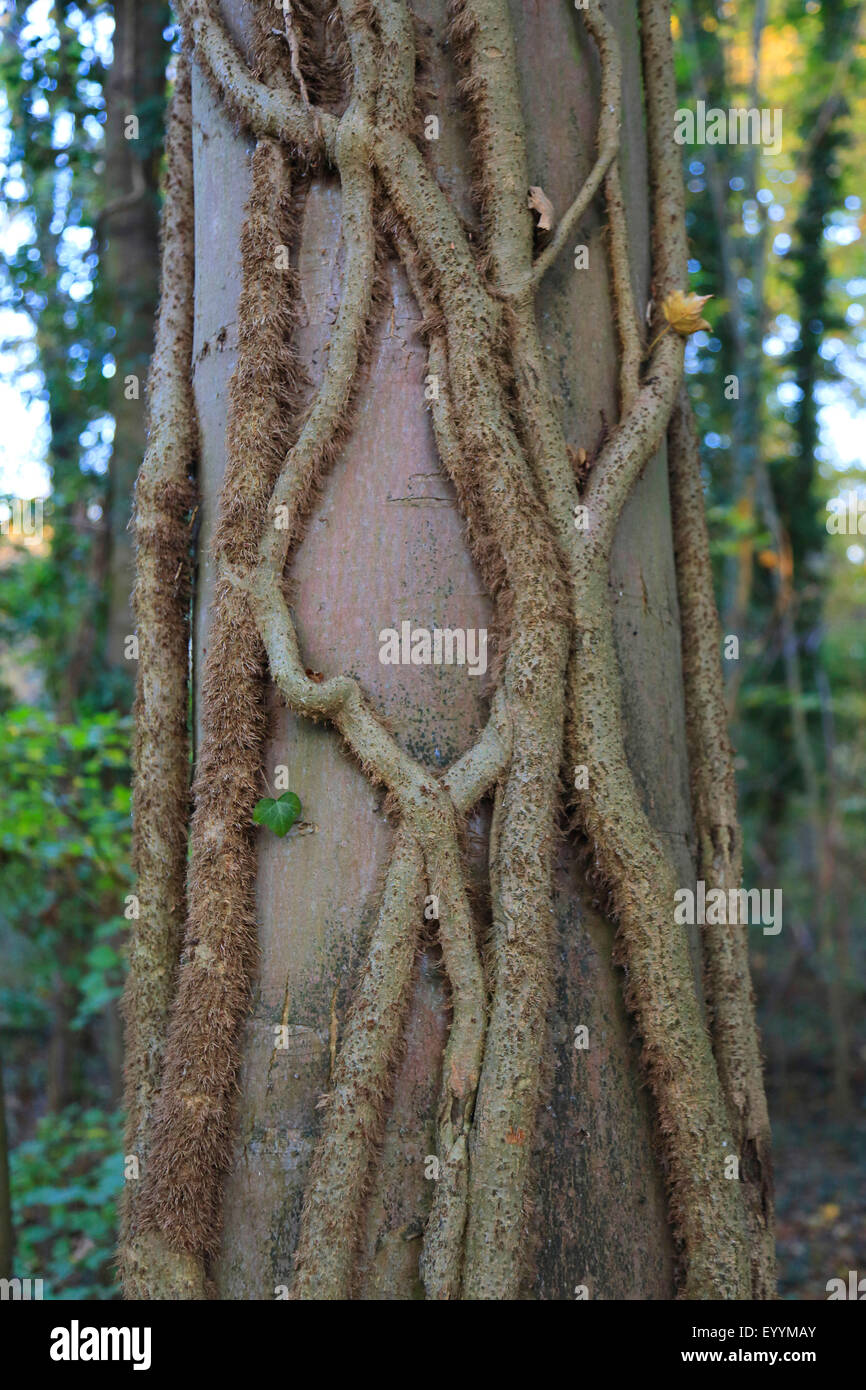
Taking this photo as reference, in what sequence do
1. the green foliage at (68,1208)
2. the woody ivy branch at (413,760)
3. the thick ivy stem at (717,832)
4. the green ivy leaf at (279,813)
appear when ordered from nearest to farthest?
the woody ivy branch at (413,760) → the green ivy leaf at (279,813) → the thick ivy stem at (717,832) → the green foliage at (68,1208)

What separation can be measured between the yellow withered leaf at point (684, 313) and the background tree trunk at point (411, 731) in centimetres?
10

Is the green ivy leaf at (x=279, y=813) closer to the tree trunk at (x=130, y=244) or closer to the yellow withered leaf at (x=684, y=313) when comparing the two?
the yellow withered leaf at (x=684, y=313)

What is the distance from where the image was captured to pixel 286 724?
72.0 inches

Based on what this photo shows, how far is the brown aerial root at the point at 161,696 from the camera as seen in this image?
197 cm

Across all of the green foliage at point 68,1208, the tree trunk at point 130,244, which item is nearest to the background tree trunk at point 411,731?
the green foliage at point 68,1208

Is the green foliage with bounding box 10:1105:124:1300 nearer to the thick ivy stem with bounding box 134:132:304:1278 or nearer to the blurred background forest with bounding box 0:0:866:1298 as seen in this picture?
the blurred background forest with bounding box 0:0:866:1298

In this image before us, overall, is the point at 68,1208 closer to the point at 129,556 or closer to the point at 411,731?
the point at 129,556

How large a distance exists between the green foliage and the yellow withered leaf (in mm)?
3758

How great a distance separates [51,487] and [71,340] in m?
1.05

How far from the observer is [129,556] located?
6.08m

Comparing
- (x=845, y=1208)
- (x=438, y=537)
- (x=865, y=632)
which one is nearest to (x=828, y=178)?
(x=865, y=632)

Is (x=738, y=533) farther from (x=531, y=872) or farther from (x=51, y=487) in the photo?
(x=531, y=872)

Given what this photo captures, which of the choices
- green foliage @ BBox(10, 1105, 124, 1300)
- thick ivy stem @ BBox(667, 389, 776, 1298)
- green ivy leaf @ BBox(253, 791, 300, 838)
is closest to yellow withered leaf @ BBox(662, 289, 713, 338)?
thick ivy stem @ BBox(667, 389, 776, 1298)

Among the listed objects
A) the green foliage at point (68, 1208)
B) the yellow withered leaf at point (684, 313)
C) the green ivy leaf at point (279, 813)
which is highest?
the yellow withered leaf at point (684, 313)
